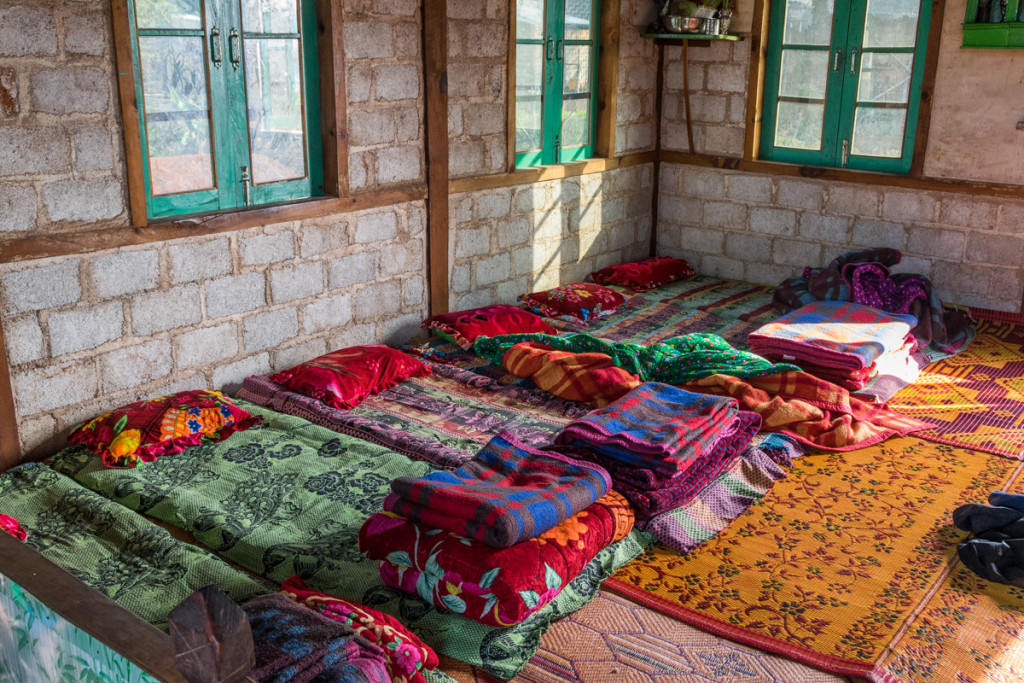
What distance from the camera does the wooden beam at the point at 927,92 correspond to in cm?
536

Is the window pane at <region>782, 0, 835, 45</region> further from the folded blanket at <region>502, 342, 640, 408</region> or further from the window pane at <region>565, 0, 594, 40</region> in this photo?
the folded blanket at <region>502, 342, 640, 408</region>

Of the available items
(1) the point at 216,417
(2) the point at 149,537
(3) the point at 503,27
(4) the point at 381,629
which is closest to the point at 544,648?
(4) the point at 381,629

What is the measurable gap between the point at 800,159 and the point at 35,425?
4703 millimetres

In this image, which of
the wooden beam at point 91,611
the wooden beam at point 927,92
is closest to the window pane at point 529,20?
the wooden beam at point 927,92

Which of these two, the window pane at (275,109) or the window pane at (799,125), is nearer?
the window pane at (275,109)

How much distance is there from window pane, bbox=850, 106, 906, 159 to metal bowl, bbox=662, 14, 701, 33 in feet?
3.68

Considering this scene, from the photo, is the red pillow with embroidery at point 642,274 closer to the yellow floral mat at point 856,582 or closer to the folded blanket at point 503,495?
the yellow floral mat at point 856,582

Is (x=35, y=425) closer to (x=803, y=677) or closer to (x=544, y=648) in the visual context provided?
(x=544, y=648)

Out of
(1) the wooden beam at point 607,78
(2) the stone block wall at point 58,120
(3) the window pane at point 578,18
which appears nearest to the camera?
(2) the stone block wall at point 58,120

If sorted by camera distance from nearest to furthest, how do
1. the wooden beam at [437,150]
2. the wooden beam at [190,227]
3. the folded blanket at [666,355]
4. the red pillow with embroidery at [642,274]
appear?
the wooden beam at [190,227]
the folded blanket at [666,355]
the wooden beam at [437,150]
the red pillow with embroidery at [642,274]

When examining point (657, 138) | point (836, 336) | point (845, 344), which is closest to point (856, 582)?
point (845, 344)

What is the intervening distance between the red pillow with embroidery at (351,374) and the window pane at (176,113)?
2.97ft

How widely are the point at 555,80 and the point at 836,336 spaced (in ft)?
Answer: 7.53

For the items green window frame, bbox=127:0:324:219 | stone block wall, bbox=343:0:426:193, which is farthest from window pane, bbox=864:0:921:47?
green window frame, bbox=127:0:324:219
